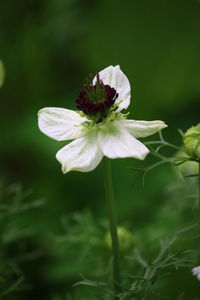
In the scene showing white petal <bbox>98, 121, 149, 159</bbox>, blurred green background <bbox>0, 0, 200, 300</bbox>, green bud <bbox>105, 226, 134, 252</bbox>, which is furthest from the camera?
blurred green background <bbox>0, 0, 200, 300</bbox>

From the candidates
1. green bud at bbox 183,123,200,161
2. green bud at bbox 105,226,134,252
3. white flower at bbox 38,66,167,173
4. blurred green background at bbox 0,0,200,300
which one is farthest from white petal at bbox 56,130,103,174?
blurred green background at bbox 0,0,200,300

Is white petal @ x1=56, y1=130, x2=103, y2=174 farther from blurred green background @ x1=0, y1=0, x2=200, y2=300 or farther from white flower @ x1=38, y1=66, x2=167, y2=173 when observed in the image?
blurred green background @ x1=0, y1=0, x2=200, y2=300

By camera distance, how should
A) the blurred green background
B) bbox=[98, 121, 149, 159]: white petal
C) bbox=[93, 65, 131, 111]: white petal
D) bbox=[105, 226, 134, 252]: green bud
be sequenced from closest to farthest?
bbox=[98, 121, 149, 159]: white petal → bbox=[93, 65, 131, 111]: white petal → bbox=[105, 226, 134, 252]: green bud → the blurred green background

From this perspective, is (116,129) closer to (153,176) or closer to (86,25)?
(153,176)

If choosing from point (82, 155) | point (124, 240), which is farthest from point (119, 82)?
point (124, 240)

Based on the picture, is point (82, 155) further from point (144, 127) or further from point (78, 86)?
point (78, 86)

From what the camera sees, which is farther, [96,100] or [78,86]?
[78,86]

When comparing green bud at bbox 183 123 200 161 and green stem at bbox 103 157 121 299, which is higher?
green bud at bbox 183 123 200 161
